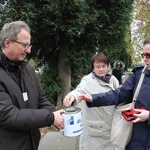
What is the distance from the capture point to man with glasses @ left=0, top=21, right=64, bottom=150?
164 cm

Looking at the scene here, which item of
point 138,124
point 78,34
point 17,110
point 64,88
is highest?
point 78,34

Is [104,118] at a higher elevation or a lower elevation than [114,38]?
lower

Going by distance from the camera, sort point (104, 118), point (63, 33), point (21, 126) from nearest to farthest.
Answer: point (21, 126) → point (104, 118) → point (63, 33)

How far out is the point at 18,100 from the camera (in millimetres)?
1767

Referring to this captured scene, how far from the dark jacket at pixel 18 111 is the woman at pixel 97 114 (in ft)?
2.84

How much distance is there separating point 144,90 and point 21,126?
1.06 meters

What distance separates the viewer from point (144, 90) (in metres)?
1.88

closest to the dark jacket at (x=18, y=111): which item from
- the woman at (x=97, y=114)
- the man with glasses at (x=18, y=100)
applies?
the man with glasses at (x=18, y=100)

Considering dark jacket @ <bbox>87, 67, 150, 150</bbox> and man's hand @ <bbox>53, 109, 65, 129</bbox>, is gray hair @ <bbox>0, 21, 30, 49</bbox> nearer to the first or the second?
man's hand @ <bbox>53, 109, 65, 129</bbox>

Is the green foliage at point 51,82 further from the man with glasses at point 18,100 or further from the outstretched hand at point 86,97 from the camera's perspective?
the man with glasses at point 18,100

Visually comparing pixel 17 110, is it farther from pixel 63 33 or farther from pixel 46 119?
pixel 63 33

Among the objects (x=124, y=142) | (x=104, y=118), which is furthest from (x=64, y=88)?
(x=124, y=142)

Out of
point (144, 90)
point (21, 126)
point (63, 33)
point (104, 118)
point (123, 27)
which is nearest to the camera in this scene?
point (21, 126)

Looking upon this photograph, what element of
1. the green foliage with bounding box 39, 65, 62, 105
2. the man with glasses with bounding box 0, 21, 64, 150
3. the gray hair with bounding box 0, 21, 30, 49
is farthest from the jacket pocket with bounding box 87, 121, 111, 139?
the green foliage with bounding box 39, 65, 62, 105
